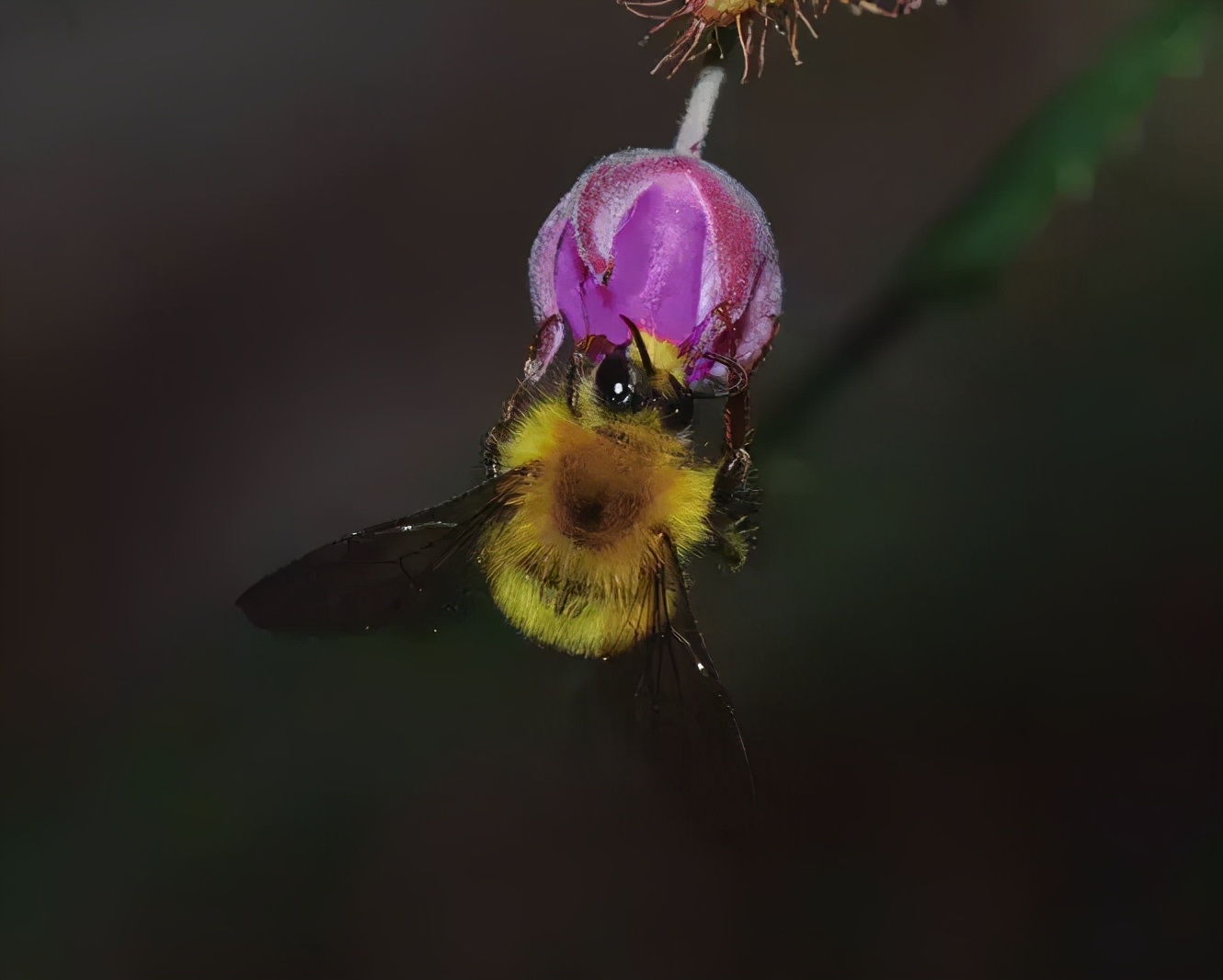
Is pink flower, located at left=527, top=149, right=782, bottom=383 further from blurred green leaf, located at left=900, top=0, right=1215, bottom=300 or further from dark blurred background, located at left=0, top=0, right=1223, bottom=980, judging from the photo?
dark blurred background, located at left=0, top=0, right=1223, bottom=980

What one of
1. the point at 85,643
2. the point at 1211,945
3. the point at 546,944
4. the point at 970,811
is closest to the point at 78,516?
the point at 85,643

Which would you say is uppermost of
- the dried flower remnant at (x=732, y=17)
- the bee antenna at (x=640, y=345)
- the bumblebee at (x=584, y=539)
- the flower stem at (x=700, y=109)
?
the dried flower remnant at (x=732, y=17)

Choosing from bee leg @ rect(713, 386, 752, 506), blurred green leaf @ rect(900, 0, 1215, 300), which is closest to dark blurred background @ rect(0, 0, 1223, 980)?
blurred green leaf @ rect(900, 0, 1215, 300)

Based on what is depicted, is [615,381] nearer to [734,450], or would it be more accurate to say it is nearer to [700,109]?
[734,450]

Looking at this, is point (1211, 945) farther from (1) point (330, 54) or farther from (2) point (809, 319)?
(1) point (330, 54)

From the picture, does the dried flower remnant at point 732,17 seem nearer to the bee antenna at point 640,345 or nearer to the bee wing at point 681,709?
the bee antenna at point 640,345

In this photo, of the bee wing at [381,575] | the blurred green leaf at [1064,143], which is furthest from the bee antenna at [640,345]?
the blurred green leaf at [1064,143]
